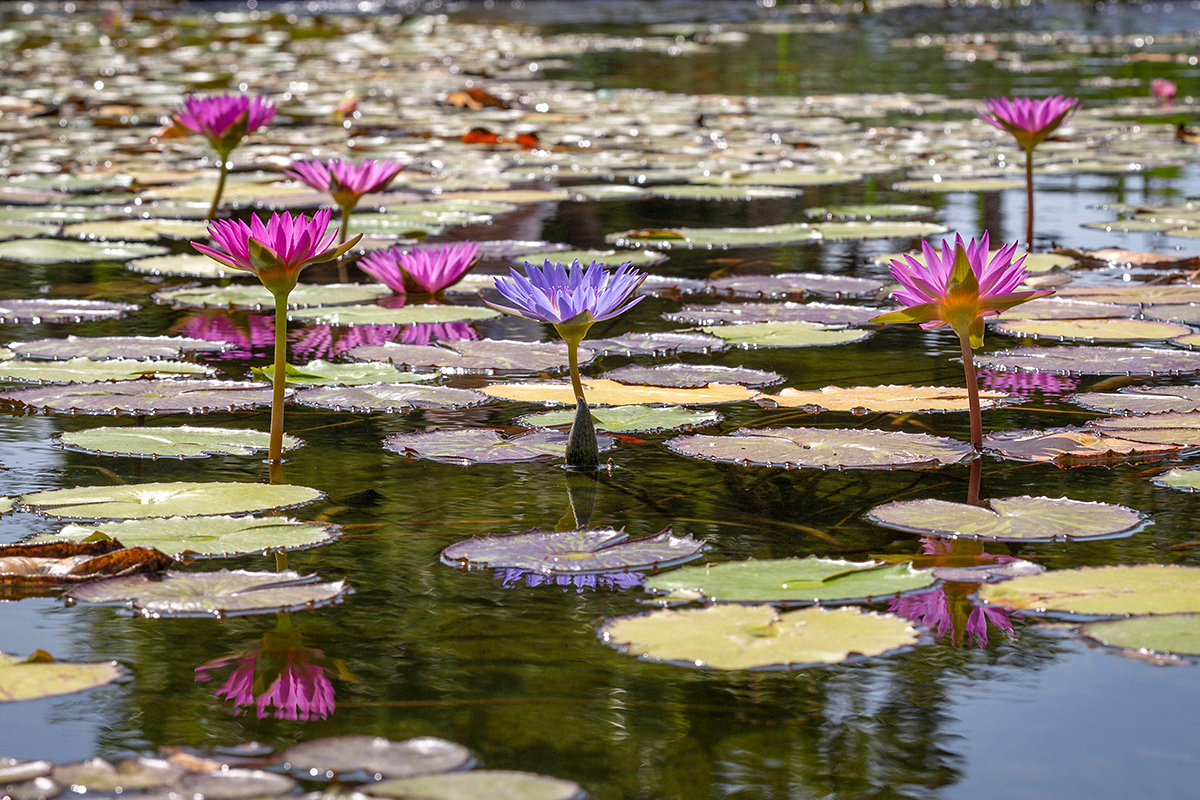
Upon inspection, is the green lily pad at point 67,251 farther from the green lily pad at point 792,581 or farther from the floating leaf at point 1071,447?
the green lily pad at point 792,581

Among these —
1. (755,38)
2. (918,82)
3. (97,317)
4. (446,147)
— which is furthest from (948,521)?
(755,38)

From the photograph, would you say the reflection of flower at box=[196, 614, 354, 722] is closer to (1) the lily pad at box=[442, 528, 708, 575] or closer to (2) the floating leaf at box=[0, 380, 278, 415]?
(1) the lily pad at box=[442, 528, 708, 575]

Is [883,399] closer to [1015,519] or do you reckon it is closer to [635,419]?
[635,419]

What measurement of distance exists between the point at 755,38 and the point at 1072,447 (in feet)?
43.2

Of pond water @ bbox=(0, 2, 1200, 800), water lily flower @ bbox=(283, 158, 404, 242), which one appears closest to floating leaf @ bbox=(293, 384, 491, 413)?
pond water @ bbox=(0, 2, 1200, 800)

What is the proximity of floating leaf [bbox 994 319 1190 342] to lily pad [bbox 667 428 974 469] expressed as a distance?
0.83 meters

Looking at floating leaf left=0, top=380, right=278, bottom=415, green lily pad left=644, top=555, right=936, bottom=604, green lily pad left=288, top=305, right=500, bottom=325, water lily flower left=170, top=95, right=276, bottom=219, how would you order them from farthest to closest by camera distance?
water lily flower left=170, top=95, right=276, bottom=219 → green lily pad left=288, top=305, right=500, bottom=325 → floating leaf left=0, top=380, right=278, bottom=415 → green lily pad left=644, top=555, right=936, bottom=604

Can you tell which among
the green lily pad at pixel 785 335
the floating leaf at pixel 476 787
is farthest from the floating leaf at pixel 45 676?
the green lily pad at pixel 785 335

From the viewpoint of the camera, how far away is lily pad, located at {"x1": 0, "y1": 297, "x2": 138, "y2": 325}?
318 cm

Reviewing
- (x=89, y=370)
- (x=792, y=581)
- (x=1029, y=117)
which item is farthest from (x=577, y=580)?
(x=1029, y=117)

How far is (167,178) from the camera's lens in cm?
547

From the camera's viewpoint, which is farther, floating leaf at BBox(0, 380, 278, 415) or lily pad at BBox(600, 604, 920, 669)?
floating leaf at BBox(0, 380, 278, 415)

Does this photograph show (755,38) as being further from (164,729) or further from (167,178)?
(164,729)

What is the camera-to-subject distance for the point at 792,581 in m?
1.55
